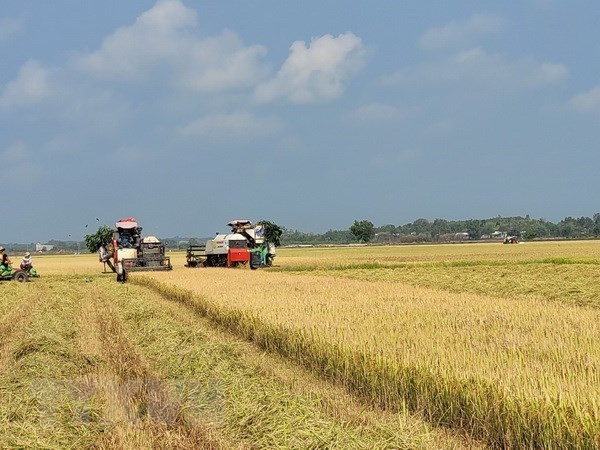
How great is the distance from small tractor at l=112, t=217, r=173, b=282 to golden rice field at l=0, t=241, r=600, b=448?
15777 millimetres

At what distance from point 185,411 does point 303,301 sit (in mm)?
7412

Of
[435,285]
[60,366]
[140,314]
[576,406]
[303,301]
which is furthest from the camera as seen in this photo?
[435,285]

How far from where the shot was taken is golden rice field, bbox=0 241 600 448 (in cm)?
559

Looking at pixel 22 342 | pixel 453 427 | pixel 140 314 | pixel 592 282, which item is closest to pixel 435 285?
pixel 592 282

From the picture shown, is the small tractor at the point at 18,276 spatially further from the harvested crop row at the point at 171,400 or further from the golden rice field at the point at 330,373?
the harvested crop row at the point at 171,400

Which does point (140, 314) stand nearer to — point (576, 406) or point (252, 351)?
point (252, 351)

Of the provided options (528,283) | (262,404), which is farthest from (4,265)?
(262,404)

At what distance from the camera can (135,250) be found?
104 feet

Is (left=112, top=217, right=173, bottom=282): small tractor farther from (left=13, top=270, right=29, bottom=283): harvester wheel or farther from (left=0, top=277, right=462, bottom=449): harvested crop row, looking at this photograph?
(left=0, top=277, right=462, bottom=449): harvested crop row

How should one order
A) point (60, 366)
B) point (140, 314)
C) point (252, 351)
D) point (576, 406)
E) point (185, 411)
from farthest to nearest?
point (140, 314) < point (252, 351) < point (60, 366) < point (185, 411) < point (576, 406)

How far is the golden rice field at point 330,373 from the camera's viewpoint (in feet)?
18.3

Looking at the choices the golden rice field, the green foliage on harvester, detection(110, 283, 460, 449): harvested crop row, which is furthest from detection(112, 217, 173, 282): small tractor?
the green foliage on harvester

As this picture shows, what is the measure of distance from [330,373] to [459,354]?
1814 mm

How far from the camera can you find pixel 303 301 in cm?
1387
